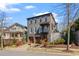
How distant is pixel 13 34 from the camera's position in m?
5.83

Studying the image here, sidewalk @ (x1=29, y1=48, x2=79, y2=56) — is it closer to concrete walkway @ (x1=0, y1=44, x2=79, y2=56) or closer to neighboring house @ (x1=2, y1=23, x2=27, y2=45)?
concrete walkway @ (x1=0, y1=44, x2=79, y2=56)

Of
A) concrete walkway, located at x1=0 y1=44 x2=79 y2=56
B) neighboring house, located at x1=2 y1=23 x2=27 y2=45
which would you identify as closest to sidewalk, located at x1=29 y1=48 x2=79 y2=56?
concrete walkway, located at x1=0 y1=44 x2=79 y2=56

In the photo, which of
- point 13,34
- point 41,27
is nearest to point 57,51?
point 41,27

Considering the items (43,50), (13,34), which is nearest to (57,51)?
(43,50)

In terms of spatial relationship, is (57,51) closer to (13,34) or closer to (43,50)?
(43,50)

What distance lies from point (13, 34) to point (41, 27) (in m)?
0.39

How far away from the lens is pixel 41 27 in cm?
580

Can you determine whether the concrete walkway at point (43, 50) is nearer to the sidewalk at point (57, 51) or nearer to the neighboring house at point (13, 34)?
the sidewalk at point (57, 51)

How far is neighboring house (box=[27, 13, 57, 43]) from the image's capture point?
19.0 ft

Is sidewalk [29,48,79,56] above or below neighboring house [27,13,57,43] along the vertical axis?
below

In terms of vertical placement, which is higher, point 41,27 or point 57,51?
point 41,27

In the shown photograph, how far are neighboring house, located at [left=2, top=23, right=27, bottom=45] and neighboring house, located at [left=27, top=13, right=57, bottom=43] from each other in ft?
0.31

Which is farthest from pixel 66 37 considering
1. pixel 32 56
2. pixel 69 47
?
pixel 32 56

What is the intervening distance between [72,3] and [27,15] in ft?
2.04
